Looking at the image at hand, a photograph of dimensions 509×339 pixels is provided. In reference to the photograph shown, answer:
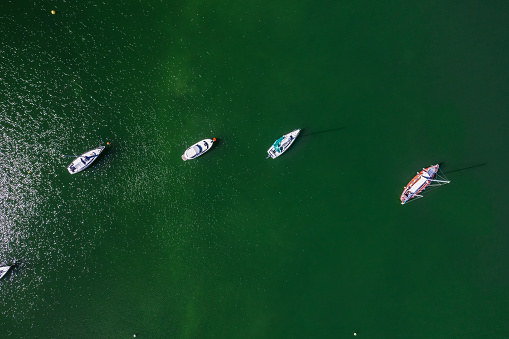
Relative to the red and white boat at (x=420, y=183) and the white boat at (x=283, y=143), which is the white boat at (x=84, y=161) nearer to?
the white boat at (x=283, y=143)

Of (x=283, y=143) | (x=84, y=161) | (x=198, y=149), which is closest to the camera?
(x=283, y=143)

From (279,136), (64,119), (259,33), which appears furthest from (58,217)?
(259,33)

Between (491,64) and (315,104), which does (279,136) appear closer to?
(315,104)

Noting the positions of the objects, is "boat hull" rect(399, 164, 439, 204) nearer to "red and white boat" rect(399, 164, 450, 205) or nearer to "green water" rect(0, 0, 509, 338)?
"red and white boat" rect(399, 164, 450, 205)

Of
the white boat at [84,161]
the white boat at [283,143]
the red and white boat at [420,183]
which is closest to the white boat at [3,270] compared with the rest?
the white boat at [84,161]

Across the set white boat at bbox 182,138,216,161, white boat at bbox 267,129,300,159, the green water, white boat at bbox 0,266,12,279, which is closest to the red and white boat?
the green water

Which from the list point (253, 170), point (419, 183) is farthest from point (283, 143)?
point (419, 183)

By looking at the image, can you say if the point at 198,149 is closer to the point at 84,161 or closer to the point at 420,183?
the point at 84,161
